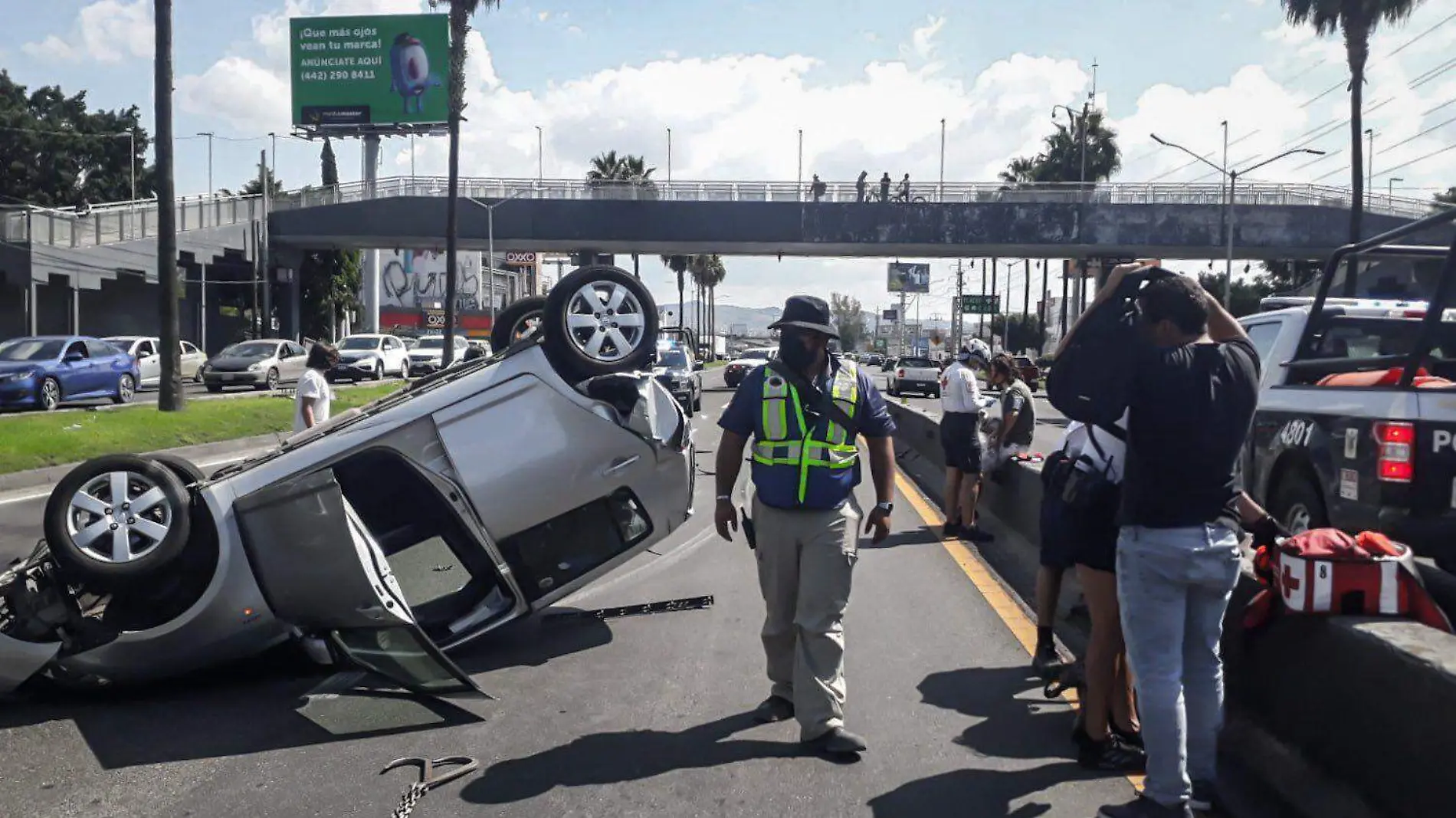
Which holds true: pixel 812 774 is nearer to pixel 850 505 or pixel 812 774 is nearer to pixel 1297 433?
pixel 850 505

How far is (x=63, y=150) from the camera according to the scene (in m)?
69.6

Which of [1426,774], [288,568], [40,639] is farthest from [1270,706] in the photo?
[40,639]

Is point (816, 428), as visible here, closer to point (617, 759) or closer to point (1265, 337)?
point (617, 759)

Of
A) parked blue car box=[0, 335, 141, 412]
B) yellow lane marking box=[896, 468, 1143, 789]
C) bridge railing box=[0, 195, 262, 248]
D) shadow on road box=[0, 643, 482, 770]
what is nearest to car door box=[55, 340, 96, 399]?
parked blue car box=[0, 335, 141, 412]

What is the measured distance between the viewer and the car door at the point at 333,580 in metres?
5.38

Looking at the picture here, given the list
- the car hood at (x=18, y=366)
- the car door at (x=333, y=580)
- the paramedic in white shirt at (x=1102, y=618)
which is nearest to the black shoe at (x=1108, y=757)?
the paramedic in white shirt at (x=1102, y=618)

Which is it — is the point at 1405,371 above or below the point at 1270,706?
above

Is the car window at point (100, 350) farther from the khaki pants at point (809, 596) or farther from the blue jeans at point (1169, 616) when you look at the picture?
the blue jeans at point (1169, 616)

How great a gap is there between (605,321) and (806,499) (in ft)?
6.71

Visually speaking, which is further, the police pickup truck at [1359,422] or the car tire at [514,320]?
the car tire at [514,320]

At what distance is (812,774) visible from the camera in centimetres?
484

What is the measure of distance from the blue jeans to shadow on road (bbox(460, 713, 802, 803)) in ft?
4.91

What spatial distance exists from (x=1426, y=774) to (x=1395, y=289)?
11.6m

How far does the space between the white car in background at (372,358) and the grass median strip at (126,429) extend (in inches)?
454
